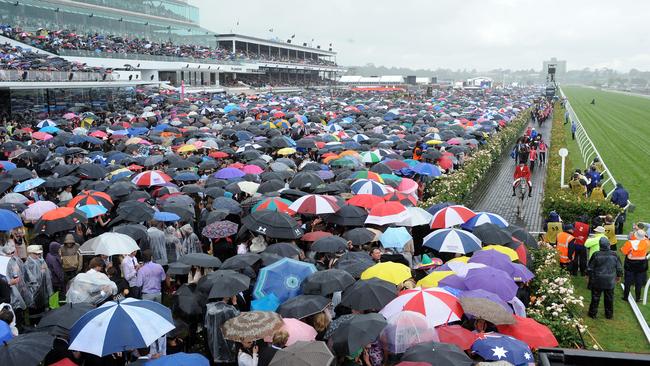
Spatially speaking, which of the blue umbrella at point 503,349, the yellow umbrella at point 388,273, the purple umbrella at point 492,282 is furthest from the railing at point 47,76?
the blue umbrella at point 503,349

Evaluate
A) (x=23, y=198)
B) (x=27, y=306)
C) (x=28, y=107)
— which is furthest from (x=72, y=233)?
(x=28, y=107)

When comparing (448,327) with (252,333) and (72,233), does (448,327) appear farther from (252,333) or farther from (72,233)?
(72,233)

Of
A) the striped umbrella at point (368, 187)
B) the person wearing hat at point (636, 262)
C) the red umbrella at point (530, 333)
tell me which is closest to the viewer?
the red umbrella at point (530, 333)

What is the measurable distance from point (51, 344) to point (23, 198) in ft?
24.5

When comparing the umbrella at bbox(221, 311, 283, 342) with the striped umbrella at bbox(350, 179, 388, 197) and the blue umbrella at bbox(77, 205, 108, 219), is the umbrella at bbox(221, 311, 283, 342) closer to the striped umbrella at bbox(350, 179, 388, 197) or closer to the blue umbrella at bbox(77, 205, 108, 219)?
the blue umbrella at bbox(77, 205, 108, 219)

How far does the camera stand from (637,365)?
291 cm

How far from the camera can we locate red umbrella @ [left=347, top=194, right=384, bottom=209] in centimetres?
1141

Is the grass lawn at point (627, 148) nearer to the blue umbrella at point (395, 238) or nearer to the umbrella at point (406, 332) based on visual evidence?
the blue umbrella at point (395, 238)

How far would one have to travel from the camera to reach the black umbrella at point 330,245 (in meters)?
8.86

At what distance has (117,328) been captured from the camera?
5.67 metres

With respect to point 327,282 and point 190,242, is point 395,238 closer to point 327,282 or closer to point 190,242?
point 327,282

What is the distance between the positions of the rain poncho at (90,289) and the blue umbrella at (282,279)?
1951mm

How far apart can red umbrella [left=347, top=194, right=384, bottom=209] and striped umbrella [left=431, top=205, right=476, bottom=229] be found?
4.16 feet

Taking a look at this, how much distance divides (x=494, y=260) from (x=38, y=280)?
6.56m
